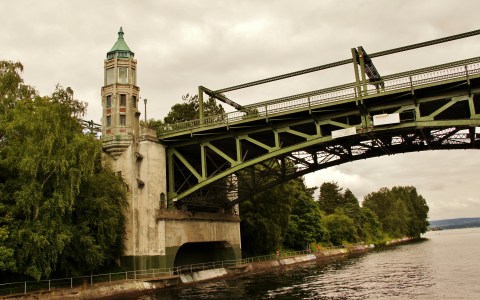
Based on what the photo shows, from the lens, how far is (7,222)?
95.6ft

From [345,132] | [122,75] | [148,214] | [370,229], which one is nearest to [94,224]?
[148,214]

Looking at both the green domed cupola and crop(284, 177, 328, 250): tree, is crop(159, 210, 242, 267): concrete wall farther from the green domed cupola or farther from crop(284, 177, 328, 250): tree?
crop(284, 177, 328, 250): tree

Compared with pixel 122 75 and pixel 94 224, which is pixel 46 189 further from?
pixel 122 75

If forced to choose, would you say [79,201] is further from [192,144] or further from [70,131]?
[192,144]

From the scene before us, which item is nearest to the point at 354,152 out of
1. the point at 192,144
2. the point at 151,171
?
the point at 192,144

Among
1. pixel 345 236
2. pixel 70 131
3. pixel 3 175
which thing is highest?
pixel 70 131

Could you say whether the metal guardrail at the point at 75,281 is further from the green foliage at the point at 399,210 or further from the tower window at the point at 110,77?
the green foliage at the point at 399,210

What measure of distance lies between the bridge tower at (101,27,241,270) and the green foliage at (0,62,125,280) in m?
4.36

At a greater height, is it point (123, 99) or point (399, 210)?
point (123, 99)

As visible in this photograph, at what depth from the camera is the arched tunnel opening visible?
4841cm

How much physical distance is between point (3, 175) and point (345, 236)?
80.2 meters

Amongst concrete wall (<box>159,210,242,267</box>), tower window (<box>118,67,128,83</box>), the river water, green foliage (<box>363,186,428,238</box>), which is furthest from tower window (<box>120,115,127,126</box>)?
green foliage (<box>363,186,428,238</box>)

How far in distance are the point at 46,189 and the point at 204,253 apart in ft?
77.3

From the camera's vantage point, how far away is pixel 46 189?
→ 30891 millimetres
